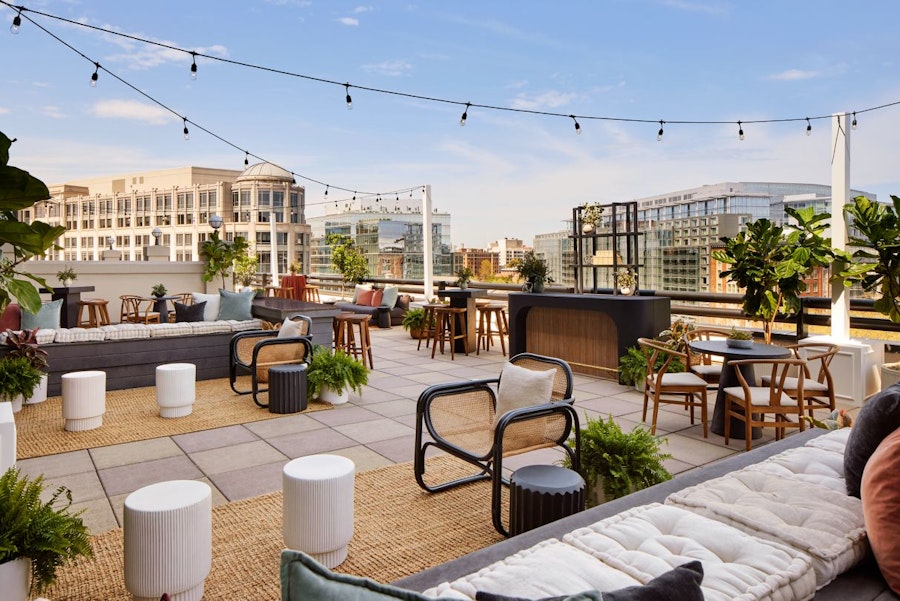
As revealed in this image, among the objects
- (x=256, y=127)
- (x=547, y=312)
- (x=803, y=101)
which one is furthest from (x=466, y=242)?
(x=256, y=127)

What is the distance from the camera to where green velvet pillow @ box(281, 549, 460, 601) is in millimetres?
868

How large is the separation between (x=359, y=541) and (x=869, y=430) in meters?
2.16

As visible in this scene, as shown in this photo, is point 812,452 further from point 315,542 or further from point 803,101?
point 803,101

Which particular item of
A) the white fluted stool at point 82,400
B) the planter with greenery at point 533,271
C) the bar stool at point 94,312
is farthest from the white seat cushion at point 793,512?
the bar stool at point 94,312

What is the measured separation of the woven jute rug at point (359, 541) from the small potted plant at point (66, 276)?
8.95 metres

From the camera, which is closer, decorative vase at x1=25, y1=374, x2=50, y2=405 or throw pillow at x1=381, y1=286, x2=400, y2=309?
decorative vase at x1=25, y1=374, x2=50, y2=405

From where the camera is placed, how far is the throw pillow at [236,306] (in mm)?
7375

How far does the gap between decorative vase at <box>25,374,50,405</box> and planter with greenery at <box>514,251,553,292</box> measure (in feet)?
18.2

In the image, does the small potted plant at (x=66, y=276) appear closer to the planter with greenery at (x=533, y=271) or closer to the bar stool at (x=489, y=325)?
the bar stool at (x=489, y=325)

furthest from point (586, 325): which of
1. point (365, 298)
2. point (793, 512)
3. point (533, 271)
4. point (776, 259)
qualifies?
point (365, 298)

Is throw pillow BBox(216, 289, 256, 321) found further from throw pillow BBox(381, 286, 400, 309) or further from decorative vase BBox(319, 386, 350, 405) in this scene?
throw pillow BBox(381, 286, 400, 309)

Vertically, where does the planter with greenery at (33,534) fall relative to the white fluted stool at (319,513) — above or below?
above

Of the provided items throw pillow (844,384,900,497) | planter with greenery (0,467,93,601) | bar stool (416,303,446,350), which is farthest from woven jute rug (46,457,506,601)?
bar stool (416,303,446,350)

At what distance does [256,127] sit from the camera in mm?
21141
